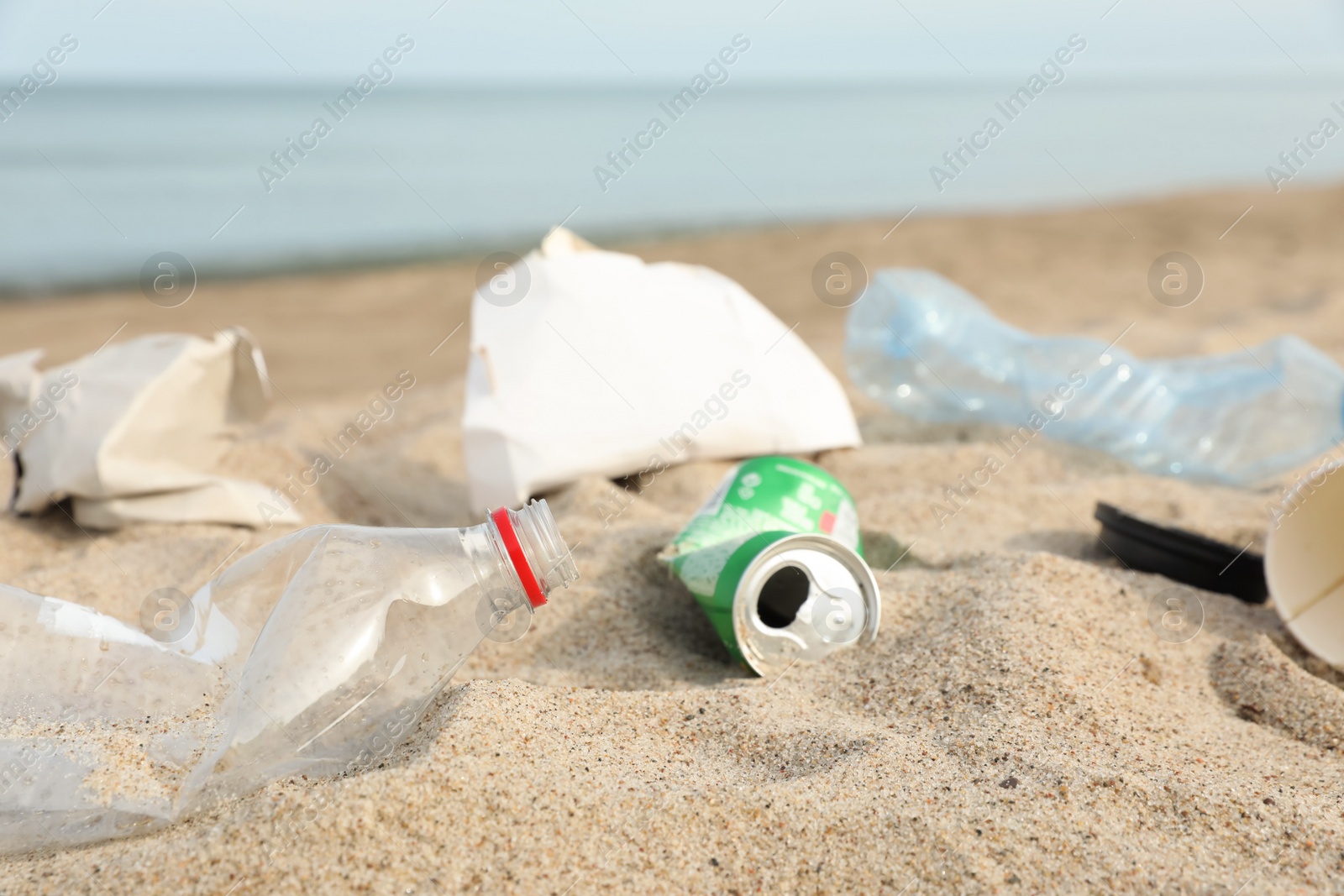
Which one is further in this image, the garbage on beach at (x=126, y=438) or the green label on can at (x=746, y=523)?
the garbage on beach at (x=126, y=438)

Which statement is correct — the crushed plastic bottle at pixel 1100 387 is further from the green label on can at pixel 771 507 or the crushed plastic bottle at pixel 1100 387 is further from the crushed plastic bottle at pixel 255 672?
the crushed plastic bottle at pixel 255 672

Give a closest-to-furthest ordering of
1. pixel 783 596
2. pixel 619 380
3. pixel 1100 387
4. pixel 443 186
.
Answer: pixel 783 596
pixel 619 380
pixel 1100 387
pixel 443 186

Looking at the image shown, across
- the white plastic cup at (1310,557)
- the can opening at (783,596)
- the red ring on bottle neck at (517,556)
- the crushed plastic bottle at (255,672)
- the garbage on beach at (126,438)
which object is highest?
the white plastic cup at (1310,557)

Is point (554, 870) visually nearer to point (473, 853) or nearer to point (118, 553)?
point (473, 853)

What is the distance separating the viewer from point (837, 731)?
1415 millimetres

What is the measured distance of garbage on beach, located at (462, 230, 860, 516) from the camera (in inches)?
94.2

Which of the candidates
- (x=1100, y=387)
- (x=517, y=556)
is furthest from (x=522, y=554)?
(x=1100, y=387)

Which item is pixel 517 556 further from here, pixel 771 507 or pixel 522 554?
pixel 771 507

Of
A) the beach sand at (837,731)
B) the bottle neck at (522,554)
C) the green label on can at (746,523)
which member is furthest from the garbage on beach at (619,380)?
the bottle neck at (522,554)

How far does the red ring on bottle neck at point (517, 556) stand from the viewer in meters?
1.37

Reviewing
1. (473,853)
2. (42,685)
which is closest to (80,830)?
(42,685)

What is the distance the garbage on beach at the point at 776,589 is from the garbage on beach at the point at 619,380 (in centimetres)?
64

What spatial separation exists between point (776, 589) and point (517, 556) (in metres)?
0.57

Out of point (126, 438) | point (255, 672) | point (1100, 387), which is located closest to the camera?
point (255, 672)
